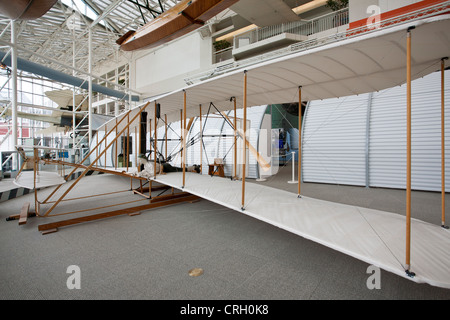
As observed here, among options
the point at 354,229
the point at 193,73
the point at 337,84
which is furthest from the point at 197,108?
the point at 193,73

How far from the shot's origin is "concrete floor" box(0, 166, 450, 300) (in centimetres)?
187

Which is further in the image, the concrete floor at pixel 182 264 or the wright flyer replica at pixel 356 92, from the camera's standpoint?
the concrete floor at pixel 182 264

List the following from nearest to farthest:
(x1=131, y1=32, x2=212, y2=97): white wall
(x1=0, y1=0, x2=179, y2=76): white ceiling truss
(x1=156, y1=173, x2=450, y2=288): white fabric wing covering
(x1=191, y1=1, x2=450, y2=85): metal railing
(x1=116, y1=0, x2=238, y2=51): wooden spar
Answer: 1. (x1=156, y1=173, x2=450, y2=288): white fabric wing covering
2. (x1=116, y1=0, x2=238, y2=51): wooden spar
3. (x1=191, y1=1, x2=450, y2=85): metal railing
4. (x1=0, y1=0, x2=179, y2=76): white ceiling truss
5. (x1=131, y1=32, x2=212, y2=97): white wall

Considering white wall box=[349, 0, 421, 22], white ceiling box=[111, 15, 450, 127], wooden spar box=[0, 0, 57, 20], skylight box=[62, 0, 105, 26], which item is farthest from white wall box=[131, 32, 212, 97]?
white ceiling box=[111, 15, 450, 127]

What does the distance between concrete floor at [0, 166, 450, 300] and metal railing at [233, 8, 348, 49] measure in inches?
625

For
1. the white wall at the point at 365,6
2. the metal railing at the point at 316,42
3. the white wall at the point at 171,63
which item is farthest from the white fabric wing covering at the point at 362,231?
the white wall at the point at 171,63

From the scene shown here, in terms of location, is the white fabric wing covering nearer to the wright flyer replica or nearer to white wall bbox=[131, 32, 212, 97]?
the wright flyer replica

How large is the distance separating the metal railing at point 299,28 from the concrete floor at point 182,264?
1586 cm

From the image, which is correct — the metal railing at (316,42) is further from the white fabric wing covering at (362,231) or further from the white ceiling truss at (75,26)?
the white fabric wing covering at (362,231)

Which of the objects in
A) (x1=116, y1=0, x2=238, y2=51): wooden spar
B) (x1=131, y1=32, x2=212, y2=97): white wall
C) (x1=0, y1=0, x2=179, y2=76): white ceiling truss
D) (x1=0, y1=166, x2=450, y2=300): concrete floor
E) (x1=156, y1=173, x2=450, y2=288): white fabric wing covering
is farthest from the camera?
(x1=131, y1=32, x2=212, y2=97): white wall

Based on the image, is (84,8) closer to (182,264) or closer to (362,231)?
(182,264)

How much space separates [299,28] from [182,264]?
19797 millimetres

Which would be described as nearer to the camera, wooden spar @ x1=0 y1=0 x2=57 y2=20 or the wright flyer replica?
the wright flyer replica

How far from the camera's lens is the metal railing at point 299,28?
14.5m
